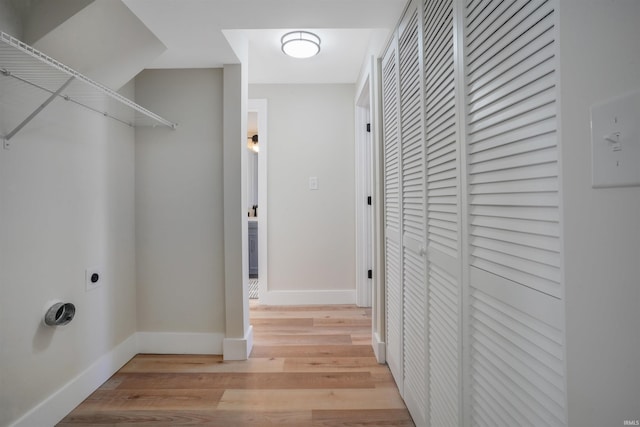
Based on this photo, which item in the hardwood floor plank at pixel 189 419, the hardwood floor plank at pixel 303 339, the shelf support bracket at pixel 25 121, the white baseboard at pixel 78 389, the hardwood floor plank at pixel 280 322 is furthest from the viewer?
the hardwood floor plank at pixel 280 322

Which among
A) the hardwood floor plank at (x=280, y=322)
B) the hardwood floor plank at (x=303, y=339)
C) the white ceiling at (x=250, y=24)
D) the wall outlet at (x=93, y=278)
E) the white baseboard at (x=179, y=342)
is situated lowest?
the hardwood floor plank at (x=303, y=339)

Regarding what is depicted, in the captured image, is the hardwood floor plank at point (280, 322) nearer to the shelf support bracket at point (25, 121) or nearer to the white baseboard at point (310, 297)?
the white baseboard at point (310, 297)

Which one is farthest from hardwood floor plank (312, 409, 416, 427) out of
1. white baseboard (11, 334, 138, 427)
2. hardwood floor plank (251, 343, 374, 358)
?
white baseboard (11, 334, 138, 427)

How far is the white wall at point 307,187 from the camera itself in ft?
9.71

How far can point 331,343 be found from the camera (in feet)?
7.42

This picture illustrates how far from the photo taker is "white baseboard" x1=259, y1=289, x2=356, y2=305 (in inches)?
119

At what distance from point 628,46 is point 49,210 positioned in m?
2.00

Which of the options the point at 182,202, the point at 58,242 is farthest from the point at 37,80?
the point at 182,202

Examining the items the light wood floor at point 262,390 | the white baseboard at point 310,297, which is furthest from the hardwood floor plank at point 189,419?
the white baseboard at point 310,297

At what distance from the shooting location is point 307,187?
298 centimetres

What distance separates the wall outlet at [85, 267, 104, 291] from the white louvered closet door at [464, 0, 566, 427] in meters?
1.90

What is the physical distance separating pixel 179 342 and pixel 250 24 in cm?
205

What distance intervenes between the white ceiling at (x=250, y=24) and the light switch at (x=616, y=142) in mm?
1256

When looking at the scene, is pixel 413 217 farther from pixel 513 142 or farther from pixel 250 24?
pixel 250 24
